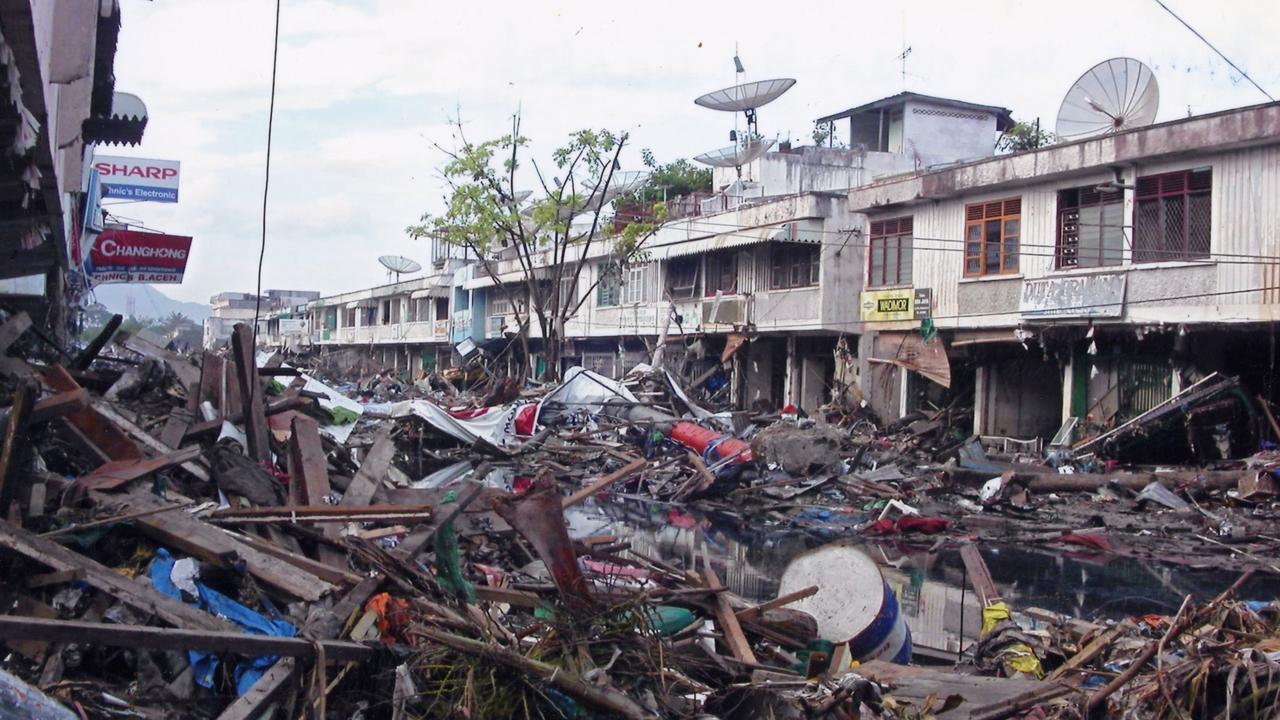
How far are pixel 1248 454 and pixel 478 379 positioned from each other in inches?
1022

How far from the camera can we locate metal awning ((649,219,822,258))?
27.0 metres

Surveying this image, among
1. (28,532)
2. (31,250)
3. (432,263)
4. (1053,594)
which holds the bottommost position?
(1053,594)

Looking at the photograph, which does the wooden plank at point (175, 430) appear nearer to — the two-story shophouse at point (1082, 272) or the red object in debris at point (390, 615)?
the red object in debris at point (390, 615)

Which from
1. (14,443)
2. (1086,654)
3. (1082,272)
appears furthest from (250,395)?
(1082,272)

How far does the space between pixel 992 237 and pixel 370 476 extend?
1769 centimetres

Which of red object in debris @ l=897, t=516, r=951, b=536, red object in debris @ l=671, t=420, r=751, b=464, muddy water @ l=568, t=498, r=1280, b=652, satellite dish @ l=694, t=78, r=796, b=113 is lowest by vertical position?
muddy water @ l=568, t=498, r=1280, b=652

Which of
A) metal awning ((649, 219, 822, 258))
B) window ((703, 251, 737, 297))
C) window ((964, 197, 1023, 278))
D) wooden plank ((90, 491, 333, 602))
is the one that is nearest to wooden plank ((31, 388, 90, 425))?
wooden plank ((90, 491, 333, 602))

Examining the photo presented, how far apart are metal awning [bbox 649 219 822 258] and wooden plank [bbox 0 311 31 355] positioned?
1961 cm

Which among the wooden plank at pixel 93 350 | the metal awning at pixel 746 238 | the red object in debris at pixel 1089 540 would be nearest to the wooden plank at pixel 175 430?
the wooden plank at pixel 93 350

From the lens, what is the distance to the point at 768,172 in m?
36.1

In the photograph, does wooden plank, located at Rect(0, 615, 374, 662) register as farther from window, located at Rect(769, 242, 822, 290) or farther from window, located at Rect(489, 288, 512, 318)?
window, located at Rect(489, 288, 512, 318)

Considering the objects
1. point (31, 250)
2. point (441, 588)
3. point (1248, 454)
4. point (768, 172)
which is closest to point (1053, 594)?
point (441, 588)

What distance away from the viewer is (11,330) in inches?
405

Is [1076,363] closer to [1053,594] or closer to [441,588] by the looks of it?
[1053,594]
